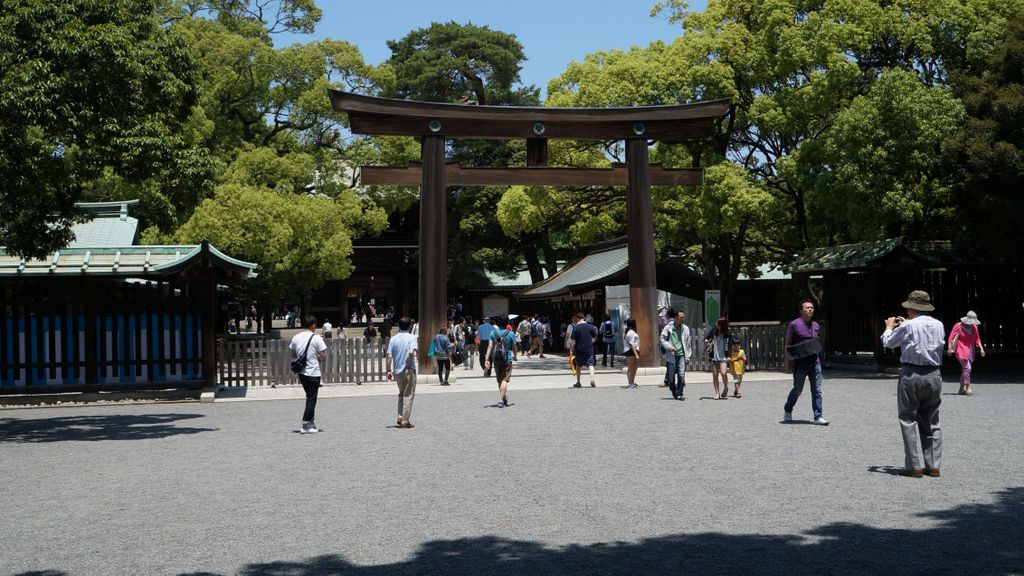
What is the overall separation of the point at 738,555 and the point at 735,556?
0.11 ft

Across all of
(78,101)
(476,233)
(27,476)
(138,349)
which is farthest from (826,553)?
(476,233)

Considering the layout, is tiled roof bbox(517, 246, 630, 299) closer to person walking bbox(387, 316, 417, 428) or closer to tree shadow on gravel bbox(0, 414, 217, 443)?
person walking bbox(387, 316, 417, 428)

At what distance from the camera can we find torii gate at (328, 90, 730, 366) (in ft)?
78.7

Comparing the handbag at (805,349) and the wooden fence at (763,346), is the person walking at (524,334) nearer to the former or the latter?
the wooden fence at (763,346)

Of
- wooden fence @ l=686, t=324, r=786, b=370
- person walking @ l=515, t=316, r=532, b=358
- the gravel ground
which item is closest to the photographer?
the gravel ground

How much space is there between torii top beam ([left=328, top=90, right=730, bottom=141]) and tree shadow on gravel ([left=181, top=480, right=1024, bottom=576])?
18602mm

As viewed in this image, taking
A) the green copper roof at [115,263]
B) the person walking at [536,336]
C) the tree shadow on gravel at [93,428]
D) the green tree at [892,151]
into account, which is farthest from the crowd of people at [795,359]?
the person walking at [536,336]

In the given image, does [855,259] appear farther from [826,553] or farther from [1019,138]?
[826,553]

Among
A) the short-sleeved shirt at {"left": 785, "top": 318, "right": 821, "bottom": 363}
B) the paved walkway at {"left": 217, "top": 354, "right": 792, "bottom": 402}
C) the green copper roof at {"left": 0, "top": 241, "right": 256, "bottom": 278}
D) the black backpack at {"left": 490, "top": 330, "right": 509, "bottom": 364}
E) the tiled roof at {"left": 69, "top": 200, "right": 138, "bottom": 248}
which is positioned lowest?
the paved walkway at {"left": 217, "top": 354, "right": 792, "bottom": 402}

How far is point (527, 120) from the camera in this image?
25.1 m

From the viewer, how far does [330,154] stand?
4316 centimetres

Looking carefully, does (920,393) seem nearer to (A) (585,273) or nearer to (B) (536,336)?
(B) (536,336)

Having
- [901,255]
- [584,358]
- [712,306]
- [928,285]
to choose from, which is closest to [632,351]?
[584,358]

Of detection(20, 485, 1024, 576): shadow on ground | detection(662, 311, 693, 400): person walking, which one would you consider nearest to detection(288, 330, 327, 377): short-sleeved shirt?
detection(662, 311, 693, 400): person walking
